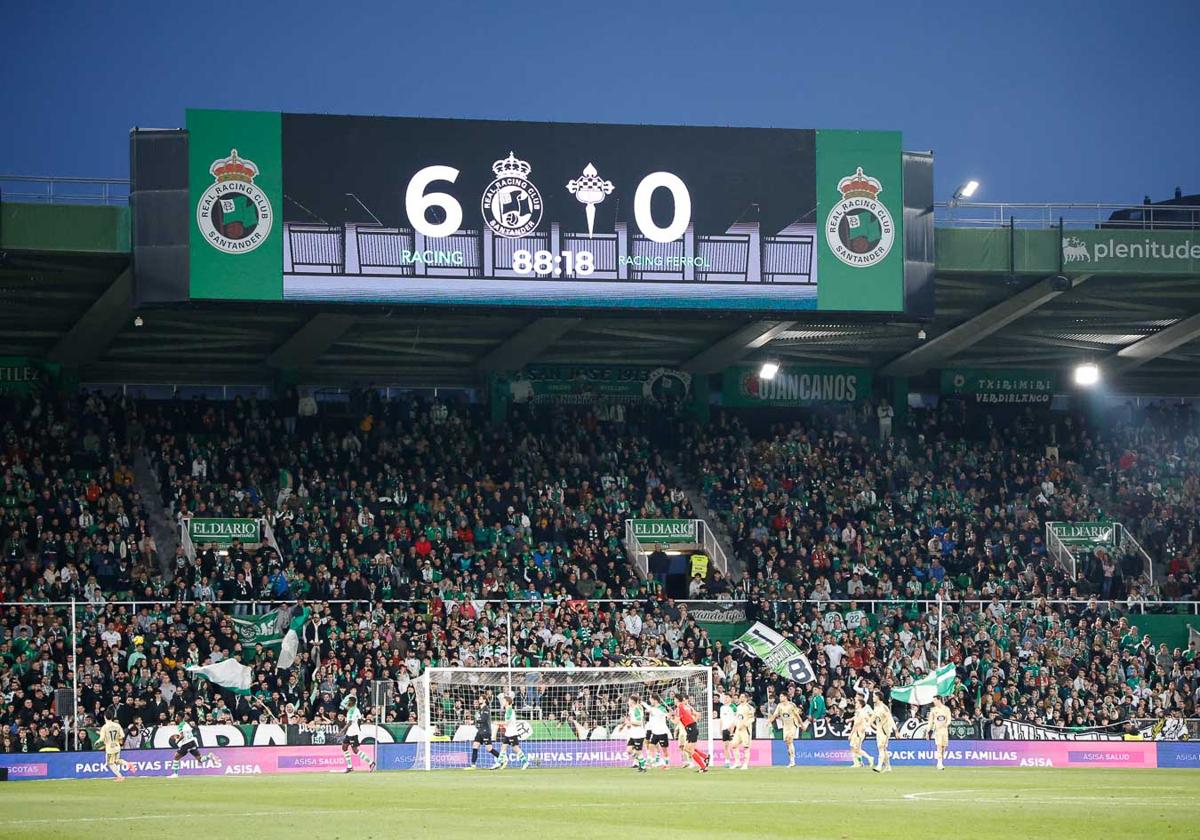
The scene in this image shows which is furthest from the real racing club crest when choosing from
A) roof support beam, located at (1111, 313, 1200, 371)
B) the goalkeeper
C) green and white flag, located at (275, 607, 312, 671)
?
roof support beam, located at (1111, 313, 1200, 371)

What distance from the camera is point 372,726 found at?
43.4 meters

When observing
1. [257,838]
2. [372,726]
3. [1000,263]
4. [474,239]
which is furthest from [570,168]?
[257,838]

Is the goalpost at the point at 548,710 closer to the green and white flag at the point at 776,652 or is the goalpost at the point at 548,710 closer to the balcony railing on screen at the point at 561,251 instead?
the green and white flag at the point at 776,652

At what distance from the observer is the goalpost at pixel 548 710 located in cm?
4431

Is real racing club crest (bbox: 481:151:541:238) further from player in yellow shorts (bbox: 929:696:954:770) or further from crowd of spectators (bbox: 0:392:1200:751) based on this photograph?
player in yellow shorts (bbox: 929:696:954:770)

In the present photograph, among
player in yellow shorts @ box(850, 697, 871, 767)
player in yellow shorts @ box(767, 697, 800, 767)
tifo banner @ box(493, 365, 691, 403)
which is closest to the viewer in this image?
player in yellow shorts @ box(850, 697, 871, 767)

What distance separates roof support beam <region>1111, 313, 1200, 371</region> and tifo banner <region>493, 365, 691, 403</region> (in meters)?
14.9

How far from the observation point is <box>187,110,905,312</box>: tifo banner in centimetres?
4544

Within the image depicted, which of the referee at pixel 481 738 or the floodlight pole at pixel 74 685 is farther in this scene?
the referee at pixel 481 738

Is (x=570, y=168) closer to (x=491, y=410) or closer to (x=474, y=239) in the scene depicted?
(x=474, y=239)

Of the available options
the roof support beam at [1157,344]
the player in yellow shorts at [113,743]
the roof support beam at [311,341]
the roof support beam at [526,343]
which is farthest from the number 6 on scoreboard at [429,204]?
the roof support beam at [1157,344]

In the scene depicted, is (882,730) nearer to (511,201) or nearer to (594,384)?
(511,201)

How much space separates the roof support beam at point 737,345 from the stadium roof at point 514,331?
0.31 ft

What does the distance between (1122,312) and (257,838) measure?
4091cm
